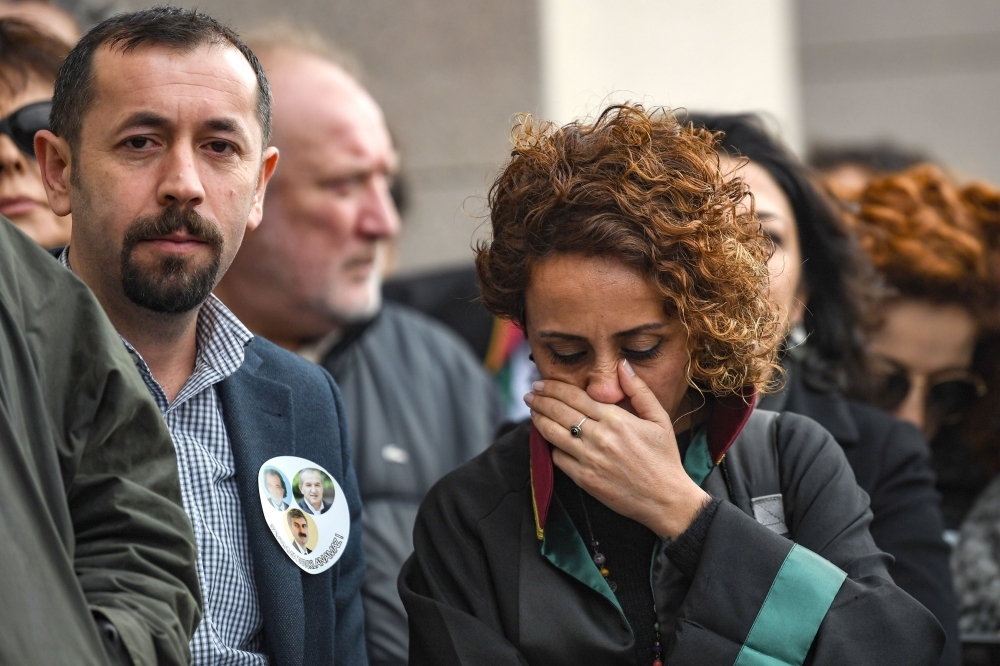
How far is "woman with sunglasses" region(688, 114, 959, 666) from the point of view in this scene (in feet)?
9.48

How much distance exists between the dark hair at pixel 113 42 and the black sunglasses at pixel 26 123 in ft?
2.13

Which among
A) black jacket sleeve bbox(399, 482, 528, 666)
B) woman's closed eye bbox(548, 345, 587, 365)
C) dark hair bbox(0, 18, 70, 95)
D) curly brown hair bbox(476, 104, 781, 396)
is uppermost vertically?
dark hair bbox(0, 18, 70, 95)

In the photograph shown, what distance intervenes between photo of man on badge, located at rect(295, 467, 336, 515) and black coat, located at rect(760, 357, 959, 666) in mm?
1162

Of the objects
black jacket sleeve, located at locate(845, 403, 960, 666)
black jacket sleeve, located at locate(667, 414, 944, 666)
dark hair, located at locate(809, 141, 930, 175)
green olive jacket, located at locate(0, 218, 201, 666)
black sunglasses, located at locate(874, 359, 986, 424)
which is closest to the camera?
green olive jacket, located at locate(0, 218, 201, 666)

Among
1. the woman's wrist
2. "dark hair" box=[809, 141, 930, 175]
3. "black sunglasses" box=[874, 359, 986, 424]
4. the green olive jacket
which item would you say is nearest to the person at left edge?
the green olive jacket

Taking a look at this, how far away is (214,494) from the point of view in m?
2.42

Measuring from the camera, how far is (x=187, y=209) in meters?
2.25

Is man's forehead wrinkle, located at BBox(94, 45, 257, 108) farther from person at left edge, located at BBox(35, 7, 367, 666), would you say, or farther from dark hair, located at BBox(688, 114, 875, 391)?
dark hair, located at BBox(688, 114, 875, 391)

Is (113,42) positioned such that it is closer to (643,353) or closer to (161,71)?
(161,71)

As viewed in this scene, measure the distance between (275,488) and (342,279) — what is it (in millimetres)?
1668

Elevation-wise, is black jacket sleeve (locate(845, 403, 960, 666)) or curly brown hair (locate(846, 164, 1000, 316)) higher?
curly brown hair (locate(846, 164, 1000, 316))

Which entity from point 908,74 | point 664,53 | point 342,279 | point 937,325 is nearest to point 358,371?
point 342,279

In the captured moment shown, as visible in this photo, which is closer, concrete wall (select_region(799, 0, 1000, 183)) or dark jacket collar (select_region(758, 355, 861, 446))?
dark jacket collar (select_region(758, 355, 861, 446))

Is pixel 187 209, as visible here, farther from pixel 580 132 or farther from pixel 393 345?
pixel 393 345
